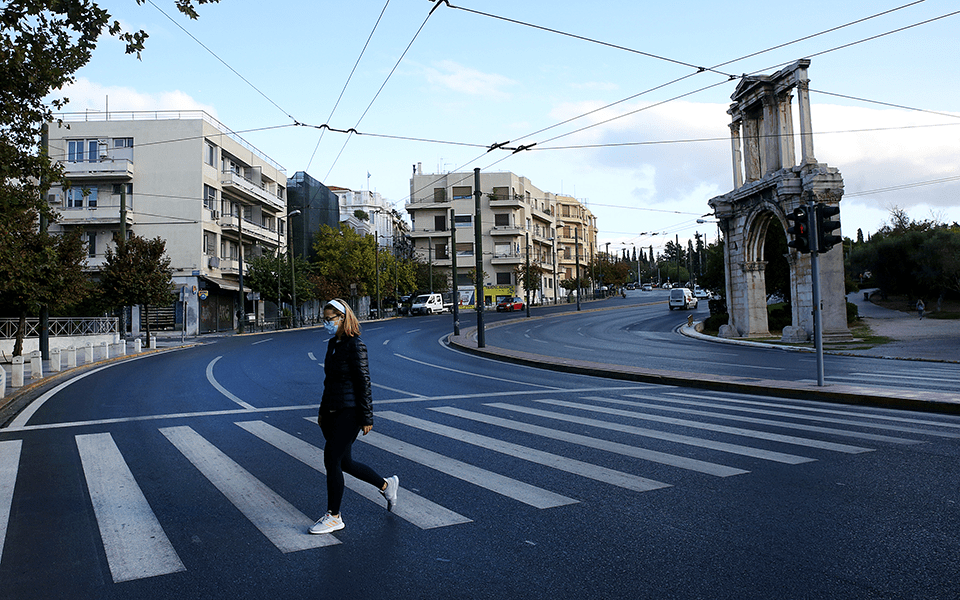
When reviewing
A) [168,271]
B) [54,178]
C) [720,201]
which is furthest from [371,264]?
[54,178]

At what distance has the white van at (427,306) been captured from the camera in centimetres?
6450

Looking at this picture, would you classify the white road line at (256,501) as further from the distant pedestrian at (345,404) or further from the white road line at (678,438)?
the white road line at (678,438)

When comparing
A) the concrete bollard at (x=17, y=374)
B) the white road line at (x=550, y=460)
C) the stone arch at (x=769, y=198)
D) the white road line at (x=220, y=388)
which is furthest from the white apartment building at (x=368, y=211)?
the white road line at (x=550, y=460)

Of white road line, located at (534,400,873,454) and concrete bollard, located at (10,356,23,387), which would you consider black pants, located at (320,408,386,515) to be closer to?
white road line, located at (534,400,873,454)

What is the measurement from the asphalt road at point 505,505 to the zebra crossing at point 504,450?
3cm

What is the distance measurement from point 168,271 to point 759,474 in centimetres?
3466

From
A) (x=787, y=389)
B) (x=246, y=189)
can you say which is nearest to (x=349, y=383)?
(x=787, y=389)

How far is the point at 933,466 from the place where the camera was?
6.25 metres

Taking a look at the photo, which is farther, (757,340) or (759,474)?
(757,340)

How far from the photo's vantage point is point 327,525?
4945mm

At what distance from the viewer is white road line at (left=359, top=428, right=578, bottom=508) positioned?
5613 millimetres

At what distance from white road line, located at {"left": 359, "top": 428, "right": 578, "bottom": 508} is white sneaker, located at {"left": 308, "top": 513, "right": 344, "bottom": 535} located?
1.47 metres

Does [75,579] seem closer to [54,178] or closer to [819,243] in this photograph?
[54,178]

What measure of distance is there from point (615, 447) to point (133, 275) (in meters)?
30.8
